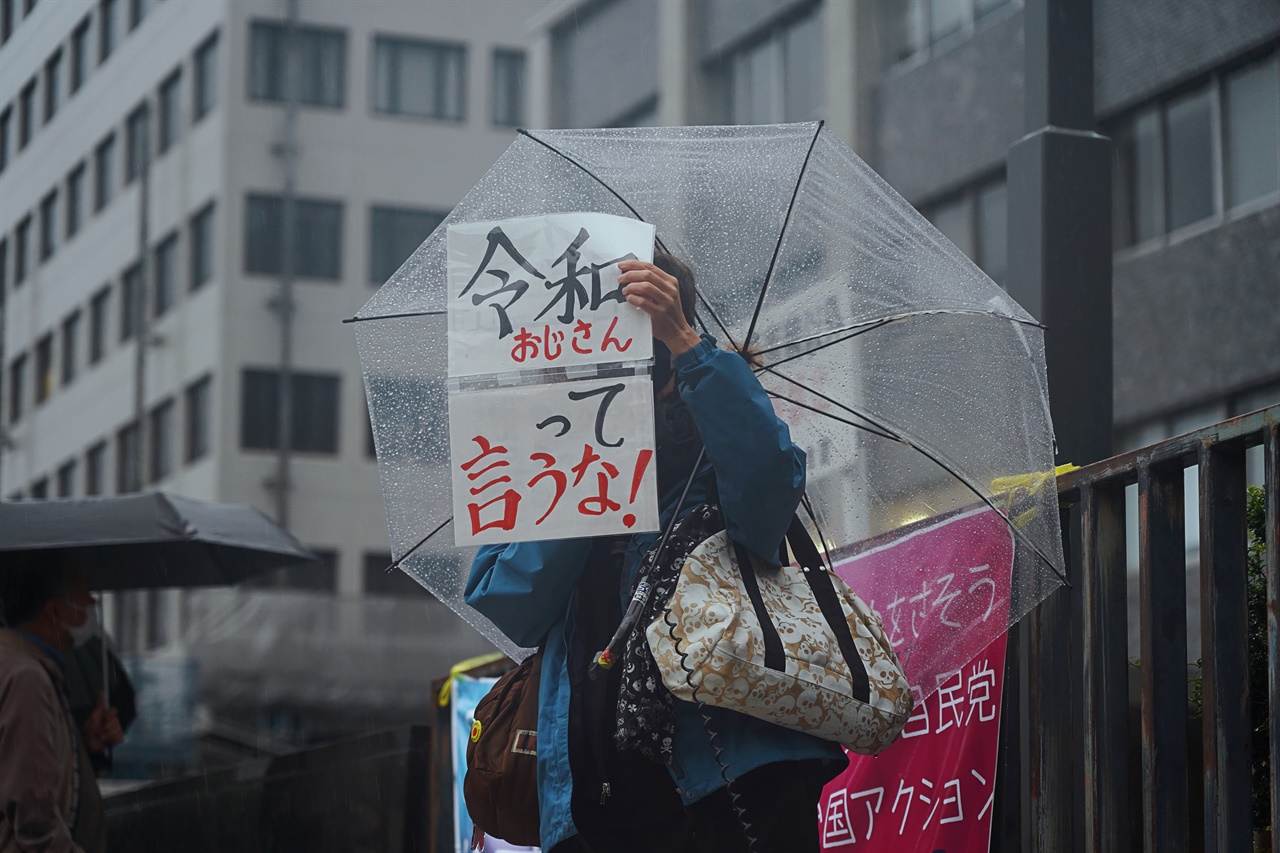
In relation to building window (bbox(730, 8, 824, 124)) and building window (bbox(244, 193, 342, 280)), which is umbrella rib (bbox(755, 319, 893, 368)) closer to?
building window (bbox(730, 8, 824, 124))

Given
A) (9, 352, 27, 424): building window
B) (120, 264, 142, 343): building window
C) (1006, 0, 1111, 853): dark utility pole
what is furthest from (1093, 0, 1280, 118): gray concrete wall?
(9, 352, 27, 424): building window

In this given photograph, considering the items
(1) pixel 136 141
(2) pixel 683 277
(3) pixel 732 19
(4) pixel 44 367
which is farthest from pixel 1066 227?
(4) pixel 44 367

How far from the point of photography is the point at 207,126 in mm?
37844

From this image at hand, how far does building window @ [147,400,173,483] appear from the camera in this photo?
38344mm

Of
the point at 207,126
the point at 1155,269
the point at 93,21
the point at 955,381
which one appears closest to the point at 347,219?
the point at 207,126

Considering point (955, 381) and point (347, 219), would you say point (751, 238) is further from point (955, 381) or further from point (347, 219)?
point (347, 219)

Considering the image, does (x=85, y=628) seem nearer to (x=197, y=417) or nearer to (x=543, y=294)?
(x=543, y=294)

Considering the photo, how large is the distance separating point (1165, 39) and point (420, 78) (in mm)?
24296

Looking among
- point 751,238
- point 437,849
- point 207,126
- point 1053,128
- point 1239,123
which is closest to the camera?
point 751,238

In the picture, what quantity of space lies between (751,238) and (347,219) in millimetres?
34685

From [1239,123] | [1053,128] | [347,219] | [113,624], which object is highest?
[347,219]

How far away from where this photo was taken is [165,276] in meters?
39.3

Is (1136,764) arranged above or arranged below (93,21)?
below

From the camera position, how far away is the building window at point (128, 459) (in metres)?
38.9
